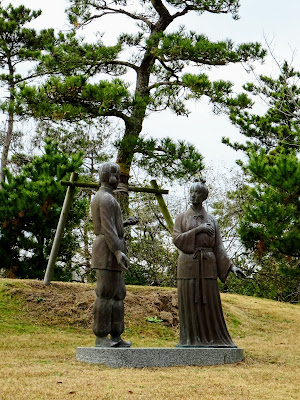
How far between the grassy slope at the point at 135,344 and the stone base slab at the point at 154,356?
0.14 meters

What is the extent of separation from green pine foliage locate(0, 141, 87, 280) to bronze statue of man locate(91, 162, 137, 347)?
6.44 metres

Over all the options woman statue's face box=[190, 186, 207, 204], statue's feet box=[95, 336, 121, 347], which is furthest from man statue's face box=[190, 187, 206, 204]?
statue's feet box=[95, 336, 121, 347]

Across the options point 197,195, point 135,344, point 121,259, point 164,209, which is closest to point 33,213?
point 164,209

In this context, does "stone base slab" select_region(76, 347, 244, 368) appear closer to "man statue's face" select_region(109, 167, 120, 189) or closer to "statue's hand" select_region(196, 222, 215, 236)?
"statue's hand" select_region(196, 222, 215, 236)

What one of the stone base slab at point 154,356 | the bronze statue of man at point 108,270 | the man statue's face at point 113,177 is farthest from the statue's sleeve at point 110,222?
the stone base slab at point 154,356

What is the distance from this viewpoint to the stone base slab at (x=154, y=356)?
253 inches

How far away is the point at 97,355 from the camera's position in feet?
21.4

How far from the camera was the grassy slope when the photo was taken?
17.0 feet

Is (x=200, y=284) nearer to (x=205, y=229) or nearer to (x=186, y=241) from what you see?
(x=186, y=241)

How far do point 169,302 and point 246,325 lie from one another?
149cm

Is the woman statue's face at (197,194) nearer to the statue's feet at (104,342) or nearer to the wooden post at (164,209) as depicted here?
the statue's feet at (104,342)

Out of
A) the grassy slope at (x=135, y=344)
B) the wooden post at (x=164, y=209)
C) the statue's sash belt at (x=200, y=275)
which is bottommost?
the grassy slope at (x=135, y=344)

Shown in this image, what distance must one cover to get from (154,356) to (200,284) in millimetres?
1186

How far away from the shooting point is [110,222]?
677cm
